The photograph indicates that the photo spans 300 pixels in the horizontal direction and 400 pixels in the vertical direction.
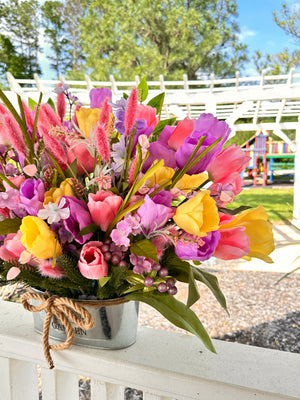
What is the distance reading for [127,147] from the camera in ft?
1.11

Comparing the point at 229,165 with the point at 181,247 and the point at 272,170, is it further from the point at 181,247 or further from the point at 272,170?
the point at 272,170

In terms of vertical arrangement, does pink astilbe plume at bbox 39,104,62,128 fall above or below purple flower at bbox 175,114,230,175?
above

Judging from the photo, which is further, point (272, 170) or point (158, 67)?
point (158, 67)

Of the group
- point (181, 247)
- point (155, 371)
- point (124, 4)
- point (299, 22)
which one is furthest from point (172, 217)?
point (124, 4)

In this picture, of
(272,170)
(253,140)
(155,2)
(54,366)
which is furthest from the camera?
(155,2)

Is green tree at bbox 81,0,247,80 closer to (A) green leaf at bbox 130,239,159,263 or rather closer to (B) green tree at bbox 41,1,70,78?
(B) green tree at bbox 41,1,70,78

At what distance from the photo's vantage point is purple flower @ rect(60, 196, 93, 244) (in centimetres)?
33

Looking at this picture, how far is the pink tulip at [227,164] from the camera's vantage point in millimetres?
368

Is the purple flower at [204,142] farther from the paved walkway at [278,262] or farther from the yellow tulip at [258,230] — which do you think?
the paved walkway at [278,262]

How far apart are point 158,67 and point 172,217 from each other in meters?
9.81

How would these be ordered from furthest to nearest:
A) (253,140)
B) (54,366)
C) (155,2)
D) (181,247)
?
1. (155,2)
2. (253,140)
3. (54,366)
4. (181,247)

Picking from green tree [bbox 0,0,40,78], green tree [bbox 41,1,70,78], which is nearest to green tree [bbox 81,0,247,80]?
green tree [bbox 41,1,70,78]

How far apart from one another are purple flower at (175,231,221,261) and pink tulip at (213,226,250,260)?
22 mm

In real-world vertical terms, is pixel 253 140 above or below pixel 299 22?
below
